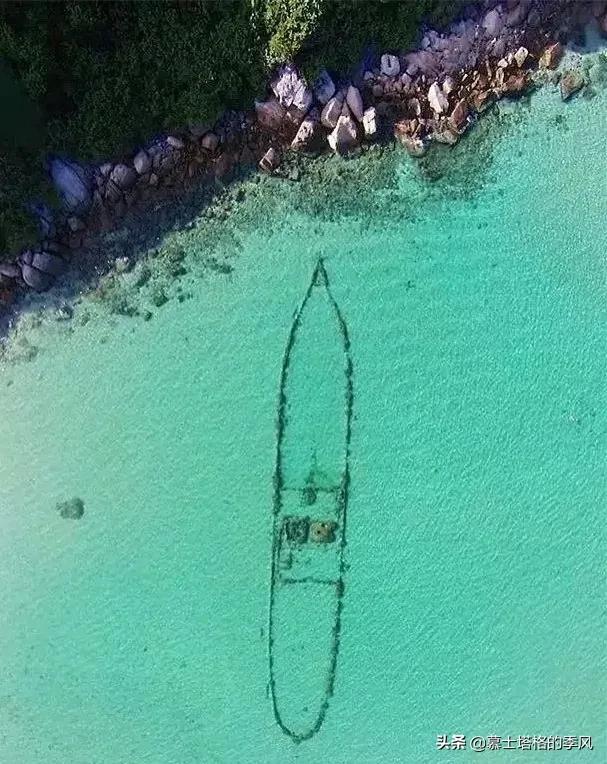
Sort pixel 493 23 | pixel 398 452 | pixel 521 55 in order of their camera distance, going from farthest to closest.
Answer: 1. pixel 398 452
2. pixel 521 55
3. pixel 493 23

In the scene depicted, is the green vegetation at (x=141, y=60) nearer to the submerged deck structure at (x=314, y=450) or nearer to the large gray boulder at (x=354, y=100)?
the large gray boulder at (x=354, y=100)

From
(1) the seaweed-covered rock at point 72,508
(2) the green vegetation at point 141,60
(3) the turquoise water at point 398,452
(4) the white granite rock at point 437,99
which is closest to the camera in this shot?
(2) the green vegetation at point 141,60

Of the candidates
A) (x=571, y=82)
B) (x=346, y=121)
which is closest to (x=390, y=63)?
(x=346, y=121)

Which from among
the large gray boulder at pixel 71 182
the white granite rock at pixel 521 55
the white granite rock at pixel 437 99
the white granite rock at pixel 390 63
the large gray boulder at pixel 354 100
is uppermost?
the white granite rock at pixel 521 55

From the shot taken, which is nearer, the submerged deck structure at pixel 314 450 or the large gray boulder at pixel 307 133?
the large gray boulder at pixel 307 133

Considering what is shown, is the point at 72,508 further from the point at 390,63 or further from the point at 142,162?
the point at 390,63

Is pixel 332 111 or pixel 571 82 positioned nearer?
pixel 332 111

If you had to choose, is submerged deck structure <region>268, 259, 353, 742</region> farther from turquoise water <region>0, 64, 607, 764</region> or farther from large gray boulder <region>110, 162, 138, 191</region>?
large gray boulder <region>110, 162, 138, 191</region>

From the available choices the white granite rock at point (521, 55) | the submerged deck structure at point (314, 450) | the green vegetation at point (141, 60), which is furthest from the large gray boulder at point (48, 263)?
the white granite rock at point (521, 55)
